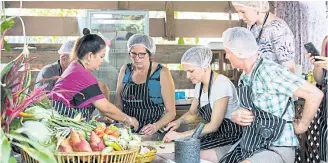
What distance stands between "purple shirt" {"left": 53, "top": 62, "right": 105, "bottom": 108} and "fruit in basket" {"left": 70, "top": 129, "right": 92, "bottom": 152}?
1.13 meters

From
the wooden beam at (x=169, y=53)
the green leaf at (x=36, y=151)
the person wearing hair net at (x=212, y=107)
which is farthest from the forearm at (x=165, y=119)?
the wooden beam at (x=169, y=53)

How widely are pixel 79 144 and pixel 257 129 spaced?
4.18 ft

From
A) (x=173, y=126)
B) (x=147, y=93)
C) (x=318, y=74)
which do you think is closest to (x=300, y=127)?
(x=318, y=74)

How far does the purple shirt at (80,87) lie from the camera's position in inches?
126

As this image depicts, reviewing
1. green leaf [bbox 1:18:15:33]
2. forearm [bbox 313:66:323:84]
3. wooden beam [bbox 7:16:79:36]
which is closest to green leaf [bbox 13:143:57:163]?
green leaf [bbox 1:18:15:33]

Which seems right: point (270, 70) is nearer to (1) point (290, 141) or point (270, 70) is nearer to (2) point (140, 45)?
(1) point (290, 141)

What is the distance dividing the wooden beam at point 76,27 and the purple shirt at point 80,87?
3.24m

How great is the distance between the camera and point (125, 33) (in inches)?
241

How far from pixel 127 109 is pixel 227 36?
4.72 ft

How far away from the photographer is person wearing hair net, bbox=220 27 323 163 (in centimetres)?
282

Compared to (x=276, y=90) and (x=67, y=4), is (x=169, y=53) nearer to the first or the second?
(x=67, y=4)

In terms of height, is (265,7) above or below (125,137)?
above

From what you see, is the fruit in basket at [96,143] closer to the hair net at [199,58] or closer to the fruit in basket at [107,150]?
the fruit in basket at [107,150]

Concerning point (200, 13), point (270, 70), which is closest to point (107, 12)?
point (200, 13)
